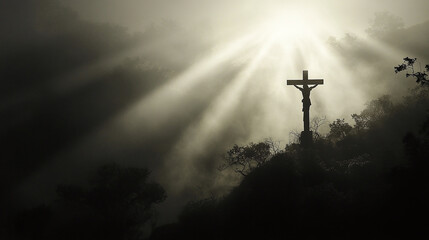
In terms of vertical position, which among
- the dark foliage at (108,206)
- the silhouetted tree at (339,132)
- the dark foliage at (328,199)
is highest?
the silhouetted tree at (339,132)

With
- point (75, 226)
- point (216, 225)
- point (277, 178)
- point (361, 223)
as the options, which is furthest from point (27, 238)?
point (361, 223)

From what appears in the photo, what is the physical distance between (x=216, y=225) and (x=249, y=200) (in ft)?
8.88

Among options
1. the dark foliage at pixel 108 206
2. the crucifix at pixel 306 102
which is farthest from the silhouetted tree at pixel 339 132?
the dark foliage at pixel 108 206

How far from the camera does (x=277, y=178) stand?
2572 cm

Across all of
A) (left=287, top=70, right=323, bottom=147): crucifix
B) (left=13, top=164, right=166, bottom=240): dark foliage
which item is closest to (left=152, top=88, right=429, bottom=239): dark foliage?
(left=287, top=70, right=323, bottom=147): crucifix

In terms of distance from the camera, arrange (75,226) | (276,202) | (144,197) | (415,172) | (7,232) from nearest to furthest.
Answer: (415,172) < (276,202) < (75,226) < (144,197) < (7,232)

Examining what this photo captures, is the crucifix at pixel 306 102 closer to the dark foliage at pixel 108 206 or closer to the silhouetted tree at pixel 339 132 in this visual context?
the silhouetted tree at pixel 339 132

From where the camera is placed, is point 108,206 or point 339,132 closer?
point 339,132

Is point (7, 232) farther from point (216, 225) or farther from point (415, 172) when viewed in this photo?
point (415, 172)

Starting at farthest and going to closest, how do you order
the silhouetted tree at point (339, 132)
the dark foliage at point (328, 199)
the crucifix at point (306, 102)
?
the silhouetted tree at point (339, 132)
the crucifix at point (306, 102)
the dark foliage at point (328, 199)

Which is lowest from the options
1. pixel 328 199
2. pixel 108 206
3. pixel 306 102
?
pixel 328 199

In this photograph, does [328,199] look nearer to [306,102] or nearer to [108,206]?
[306,102]

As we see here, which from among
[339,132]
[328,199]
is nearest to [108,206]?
[339,132]

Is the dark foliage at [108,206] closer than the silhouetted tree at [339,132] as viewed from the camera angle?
No
